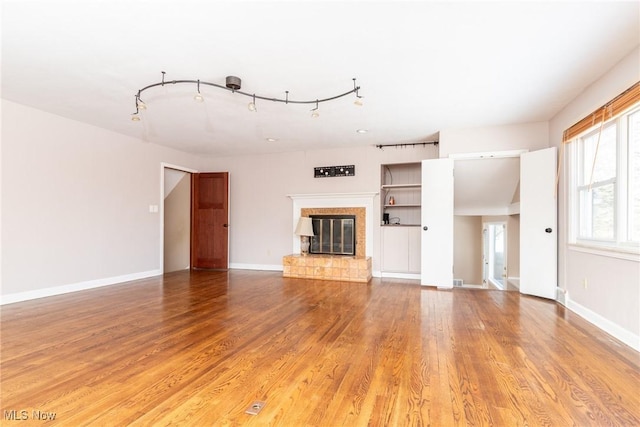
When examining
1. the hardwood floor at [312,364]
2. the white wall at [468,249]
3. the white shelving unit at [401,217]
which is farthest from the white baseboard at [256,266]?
the white wall at [468,249]

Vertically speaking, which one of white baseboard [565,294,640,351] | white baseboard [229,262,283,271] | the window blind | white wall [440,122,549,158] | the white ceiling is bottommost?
white baseboard [229,262,283,271]

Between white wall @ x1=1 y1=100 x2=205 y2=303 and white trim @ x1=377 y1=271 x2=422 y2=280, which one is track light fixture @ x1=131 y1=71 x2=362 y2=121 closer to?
white wall @ x1=1 y1=100 x2=205 y2=303

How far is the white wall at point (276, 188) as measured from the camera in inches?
237

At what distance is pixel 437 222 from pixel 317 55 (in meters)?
3.23

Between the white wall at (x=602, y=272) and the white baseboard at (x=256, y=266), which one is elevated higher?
the white wall at (x=602, y=272)

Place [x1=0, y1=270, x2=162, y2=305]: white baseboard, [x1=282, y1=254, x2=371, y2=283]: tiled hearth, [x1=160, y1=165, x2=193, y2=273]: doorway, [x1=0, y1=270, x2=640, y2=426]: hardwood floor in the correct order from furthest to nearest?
[x1=160, y1=165, x2=193, y2=273]: doorway → [x1=282, y1=254, x2=371, y2=283]: tiled hearth → [x1=0, y1=270, x2=162, y2=305]: white baseboard → [x1=0, y1=270, x2=640, y2=426]: hardwood floor

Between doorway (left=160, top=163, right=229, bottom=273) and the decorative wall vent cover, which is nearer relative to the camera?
the decorative wall vent cover

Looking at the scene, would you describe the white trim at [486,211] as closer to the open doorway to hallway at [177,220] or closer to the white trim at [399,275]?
the white trim at [399,275]

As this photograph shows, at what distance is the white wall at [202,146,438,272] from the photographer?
6.02 m

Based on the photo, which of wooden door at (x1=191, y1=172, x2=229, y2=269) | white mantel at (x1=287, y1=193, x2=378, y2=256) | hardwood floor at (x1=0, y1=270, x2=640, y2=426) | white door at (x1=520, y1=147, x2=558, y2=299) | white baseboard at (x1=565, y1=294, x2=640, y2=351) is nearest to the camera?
hardwood floor at (x1=0, y1=270, x2=640, y2=426)

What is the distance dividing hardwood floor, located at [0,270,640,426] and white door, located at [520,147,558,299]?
0.42 m

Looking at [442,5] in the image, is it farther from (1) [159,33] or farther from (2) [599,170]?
(2) [599,170]

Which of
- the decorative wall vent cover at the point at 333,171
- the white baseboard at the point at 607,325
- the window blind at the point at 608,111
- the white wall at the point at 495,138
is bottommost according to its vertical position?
the white baseboard at the point at 607,325

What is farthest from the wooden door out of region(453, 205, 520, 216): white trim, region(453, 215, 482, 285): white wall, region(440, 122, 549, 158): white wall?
region(453, 215, 482, 285): white wall
